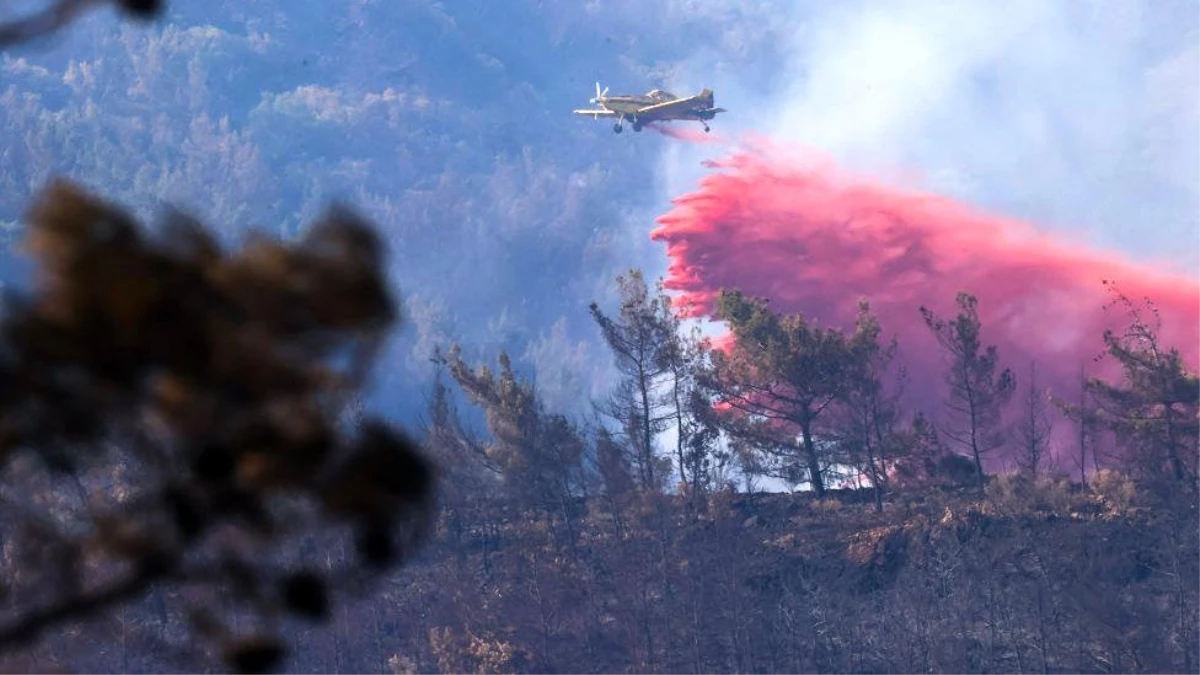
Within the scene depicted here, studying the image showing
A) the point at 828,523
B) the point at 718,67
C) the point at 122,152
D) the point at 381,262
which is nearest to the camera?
the point at 381,262

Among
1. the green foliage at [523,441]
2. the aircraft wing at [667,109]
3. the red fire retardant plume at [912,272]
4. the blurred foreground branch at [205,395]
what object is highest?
the aircraft wing at [667,109]

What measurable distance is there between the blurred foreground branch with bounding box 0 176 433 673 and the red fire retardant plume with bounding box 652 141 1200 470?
2419 inches

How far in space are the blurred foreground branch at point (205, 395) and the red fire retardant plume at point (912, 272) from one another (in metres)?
61.4

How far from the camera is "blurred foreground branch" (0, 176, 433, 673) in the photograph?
22.4 ft

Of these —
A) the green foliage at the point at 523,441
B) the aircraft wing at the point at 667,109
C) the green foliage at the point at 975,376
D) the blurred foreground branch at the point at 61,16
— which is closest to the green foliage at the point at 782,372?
the green foliage at the point at 975,376

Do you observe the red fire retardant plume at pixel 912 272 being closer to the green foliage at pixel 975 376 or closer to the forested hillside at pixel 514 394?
the forested hillside at pixel 514 394

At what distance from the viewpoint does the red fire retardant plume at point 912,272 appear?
69688 mm

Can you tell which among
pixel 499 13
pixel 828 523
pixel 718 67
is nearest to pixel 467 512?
pixel 828 523

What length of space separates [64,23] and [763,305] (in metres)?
46.6

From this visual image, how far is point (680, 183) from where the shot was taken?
506ft

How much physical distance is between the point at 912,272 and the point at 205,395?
67.6 meters

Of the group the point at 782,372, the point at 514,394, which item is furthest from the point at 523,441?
the point at 782,372

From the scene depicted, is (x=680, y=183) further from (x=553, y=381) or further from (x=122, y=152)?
(x=122, y=152)

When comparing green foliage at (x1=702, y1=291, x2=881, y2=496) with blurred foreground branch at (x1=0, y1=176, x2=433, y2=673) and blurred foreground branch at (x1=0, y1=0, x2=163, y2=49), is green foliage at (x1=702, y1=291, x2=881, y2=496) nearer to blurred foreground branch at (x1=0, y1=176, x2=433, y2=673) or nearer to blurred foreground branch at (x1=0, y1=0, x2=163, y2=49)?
blurred foreground branch at (x1=0, y1=0, x2=163, y2=49)
